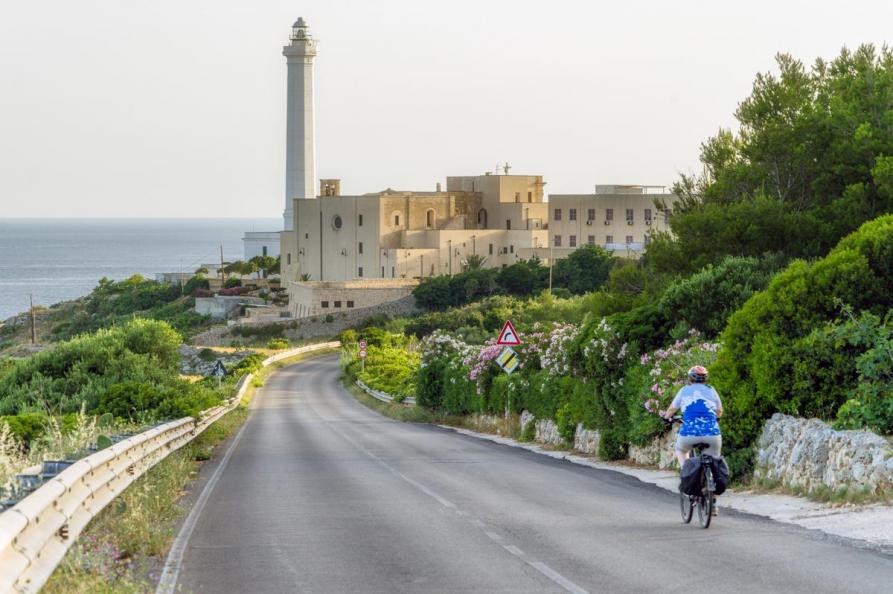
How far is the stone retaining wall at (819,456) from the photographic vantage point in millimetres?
13414

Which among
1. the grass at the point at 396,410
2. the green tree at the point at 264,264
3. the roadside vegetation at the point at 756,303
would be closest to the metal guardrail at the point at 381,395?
the grass at the point at 396,410

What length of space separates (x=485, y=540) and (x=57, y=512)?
4279 mm

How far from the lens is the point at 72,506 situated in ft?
32.9

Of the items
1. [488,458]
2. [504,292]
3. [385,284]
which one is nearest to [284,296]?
[385,284]

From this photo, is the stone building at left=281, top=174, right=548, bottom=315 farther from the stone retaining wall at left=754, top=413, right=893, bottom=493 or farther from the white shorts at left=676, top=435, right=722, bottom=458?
the white shorts at left=676, top=435, right=722, bottom=458

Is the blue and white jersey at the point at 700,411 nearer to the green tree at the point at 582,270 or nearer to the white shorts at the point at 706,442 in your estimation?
the white shorts at the point at 706,442

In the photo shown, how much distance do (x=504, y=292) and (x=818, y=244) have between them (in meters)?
81.7

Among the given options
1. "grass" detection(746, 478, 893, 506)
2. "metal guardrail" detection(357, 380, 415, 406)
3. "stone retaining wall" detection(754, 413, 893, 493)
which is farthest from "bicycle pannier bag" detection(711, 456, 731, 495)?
"metal guardrail" detection(357, 380, 415, 406)

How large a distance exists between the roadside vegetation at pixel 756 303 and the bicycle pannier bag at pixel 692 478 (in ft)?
8.59

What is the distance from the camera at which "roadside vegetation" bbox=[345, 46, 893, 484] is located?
650 inches

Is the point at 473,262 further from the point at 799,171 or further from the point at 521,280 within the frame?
the point at 799,171

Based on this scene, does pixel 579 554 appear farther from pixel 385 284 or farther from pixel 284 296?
pixel 284 296

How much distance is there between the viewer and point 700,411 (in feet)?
43.8

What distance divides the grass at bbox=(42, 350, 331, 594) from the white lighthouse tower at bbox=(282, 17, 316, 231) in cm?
12904
